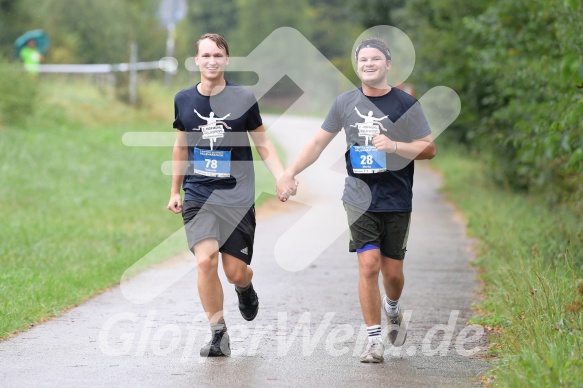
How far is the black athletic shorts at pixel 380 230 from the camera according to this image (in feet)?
23.1

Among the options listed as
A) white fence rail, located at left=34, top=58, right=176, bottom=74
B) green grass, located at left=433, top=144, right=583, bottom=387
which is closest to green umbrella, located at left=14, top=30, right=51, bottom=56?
white fence rail, located at left=34, top=58, right=176, bottom=74

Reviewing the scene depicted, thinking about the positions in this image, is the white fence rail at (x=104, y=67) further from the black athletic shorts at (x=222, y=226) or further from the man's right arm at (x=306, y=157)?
the black athletic shorts at (x=222, y=226)

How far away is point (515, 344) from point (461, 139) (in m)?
16.2

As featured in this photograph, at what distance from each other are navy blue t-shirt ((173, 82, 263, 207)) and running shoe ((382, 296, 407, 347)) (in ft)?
4.29

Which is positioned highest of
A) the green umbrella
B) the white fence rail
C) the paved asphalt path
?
the green umbrella

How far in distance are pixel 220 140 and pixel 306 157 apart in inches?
24.6

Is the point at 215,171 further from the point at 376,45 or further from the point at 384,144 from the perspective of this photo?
the point at 376,45

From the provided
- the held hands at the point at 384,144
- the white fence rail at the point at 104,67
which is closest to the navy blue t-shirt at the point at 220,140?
the held hands at the point at 384,144

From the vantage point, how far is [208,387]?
6.05 metres

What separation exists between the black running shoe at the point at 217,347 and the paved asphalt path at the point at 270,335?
0.08 metres

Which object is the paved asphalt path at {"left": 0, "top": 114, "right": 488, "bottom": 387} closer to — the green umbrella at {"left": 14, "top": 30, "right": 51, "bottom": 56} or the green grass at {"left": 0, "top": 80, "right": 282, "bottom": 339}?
the green grass at {"left": 0, "top": 80, "right": 282, "bottom": 339}

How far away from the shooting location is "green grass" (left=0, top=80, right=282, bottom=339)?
9.74m

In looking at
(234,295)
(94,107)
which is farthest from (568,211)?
(94,107)

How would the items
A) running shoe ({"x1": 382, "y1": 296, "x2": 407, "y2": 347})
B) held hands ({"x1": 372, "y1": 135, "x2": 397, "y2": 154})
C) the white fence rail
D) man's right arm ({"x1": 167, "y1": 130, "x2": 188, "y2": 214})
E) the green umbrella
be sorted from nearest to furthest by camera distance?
held hands ({"x1": 372, "y1": 135, "x2": 397, "y2": 154}), man's right arm ({"x1": 167, "y1": 130, "x2": 188, "y2": 214}), running shoe ({"x1": 382, "y1": 296, "x2": 407, "y2": 347}), the green umbrella, the white fence rail
